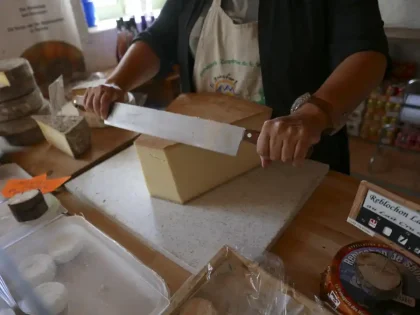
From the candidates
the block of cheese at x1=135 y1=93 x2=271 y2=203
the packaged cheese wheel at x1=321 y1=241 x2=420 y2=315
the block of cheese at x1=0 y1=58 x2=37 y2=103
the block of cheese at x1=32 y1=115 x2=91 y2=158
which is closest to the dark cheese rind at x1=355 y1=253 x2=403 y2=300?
the packaged cheese wheel at x1=321 y1=241 x2=420 y2=315

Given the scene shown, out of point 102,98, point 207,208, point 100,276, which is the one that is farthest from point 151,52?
point 100,276

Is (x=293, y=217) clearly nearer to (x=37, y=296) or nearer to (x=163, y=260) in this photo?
(x=163, y=260)

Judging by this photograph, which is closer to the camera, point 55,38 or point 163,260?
point 163,260

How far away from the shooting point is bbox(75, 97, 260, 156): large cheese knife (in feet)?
1.75

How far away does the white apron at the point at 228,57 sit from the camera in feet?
2.27

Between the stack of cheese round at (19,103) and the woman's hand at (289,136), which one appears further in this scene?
the stack of cheese round at (19,103)

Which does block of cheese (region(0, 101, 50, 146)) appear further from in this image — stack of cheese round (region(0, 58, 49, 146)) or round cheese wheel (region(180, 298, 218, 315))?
round cheese wheel (region(180, 298, 218, 315))

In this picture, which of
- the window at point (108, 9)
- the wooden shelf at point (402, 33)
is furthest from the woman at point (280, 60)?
the wooden shelf at point (402, 33)

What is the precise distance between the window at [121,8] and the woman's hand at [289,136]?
126 cm

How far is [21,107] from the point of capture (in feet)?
2.74

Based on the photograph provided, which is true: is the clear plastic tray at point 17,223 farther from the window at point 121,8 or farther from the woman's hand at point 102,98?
the window at point 121,8

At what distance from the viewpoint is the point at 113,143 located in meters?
0.86

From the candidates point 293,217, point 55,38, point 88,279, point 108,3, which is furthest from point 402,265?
point 108,3

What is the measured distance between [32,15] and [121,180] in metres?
0.76
